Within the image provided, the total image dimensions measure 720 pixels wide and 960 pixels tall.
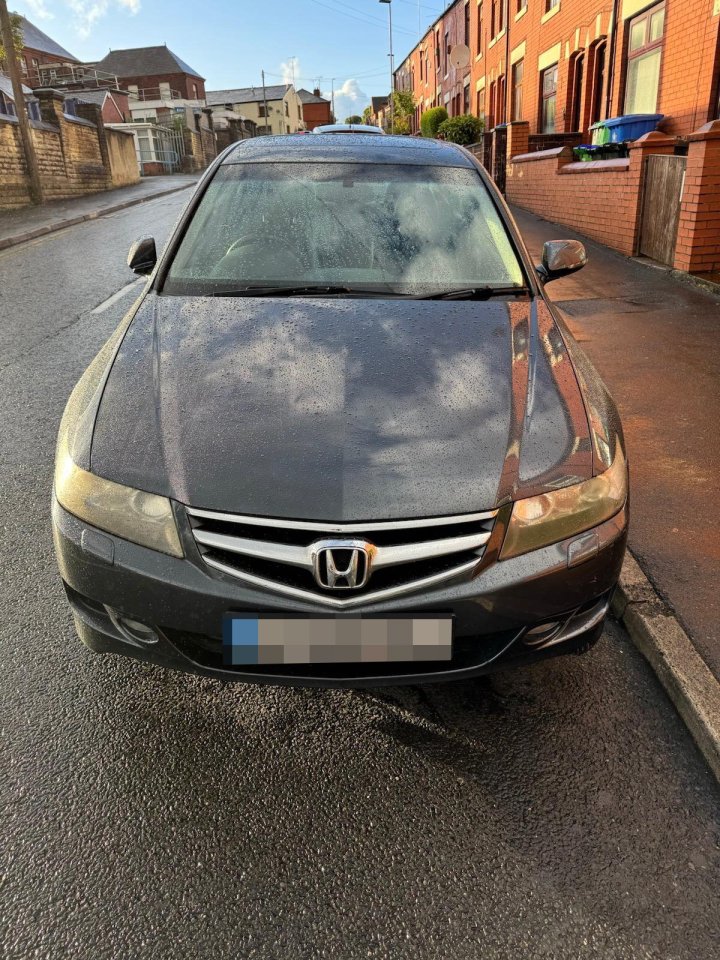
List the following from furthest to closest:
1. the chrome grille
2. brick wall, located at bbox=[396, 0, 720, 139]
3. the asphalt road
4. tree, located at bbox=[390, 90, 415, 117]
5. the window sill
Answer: tree, located at bbox=[390, 90, 415, 117], the window sill, brick wall, located at bbox=[396, 0, 720, 139], the chrome grille, the asphalt road

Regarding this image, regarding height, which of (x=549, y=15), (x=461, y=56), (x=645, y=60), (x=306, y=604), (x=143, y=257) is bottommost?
(x=306, y=604)

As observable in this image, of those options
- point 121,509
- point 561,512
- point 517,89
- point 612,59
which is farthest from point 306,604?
point 517,89

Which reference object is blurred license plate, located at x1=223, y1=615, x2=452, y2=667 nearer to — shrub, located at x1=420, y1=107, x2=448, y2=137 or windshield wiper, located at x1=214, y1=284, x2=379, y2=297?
windshield wiper, located at x1=214, y1=284, x2=379, y2=297

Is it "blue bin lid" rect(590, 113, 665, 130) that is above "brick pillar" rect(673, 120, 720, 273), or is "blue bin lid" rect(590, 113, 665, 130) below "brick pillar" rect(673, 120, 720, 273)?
above

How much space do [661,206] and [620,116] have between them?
20.1 feet

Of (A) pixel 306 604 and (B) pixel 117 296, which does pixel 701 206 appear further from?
(A) pixel 306 604

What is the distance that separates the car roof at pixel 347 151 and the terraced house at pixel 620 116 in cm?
557

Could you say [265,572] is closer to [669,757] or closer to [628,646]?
[669,757]

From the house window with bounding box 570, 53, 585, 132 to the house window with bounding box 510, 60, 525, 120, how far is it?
6644mm

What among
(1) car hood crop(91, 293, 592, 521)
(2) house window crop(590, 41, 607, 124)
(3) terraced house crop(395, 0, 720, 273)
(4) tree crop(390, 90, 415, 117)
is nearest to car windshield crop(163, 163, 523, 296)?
(1) car hood crop(91, 293, 592, 521)

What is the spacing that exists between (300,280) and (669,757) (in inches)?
87.7

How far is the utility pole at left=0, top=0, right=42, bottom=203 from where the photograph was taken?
1960 cm

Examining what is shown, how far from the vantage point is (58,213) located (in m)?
19.1

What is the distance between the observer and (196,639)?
2.05 m
